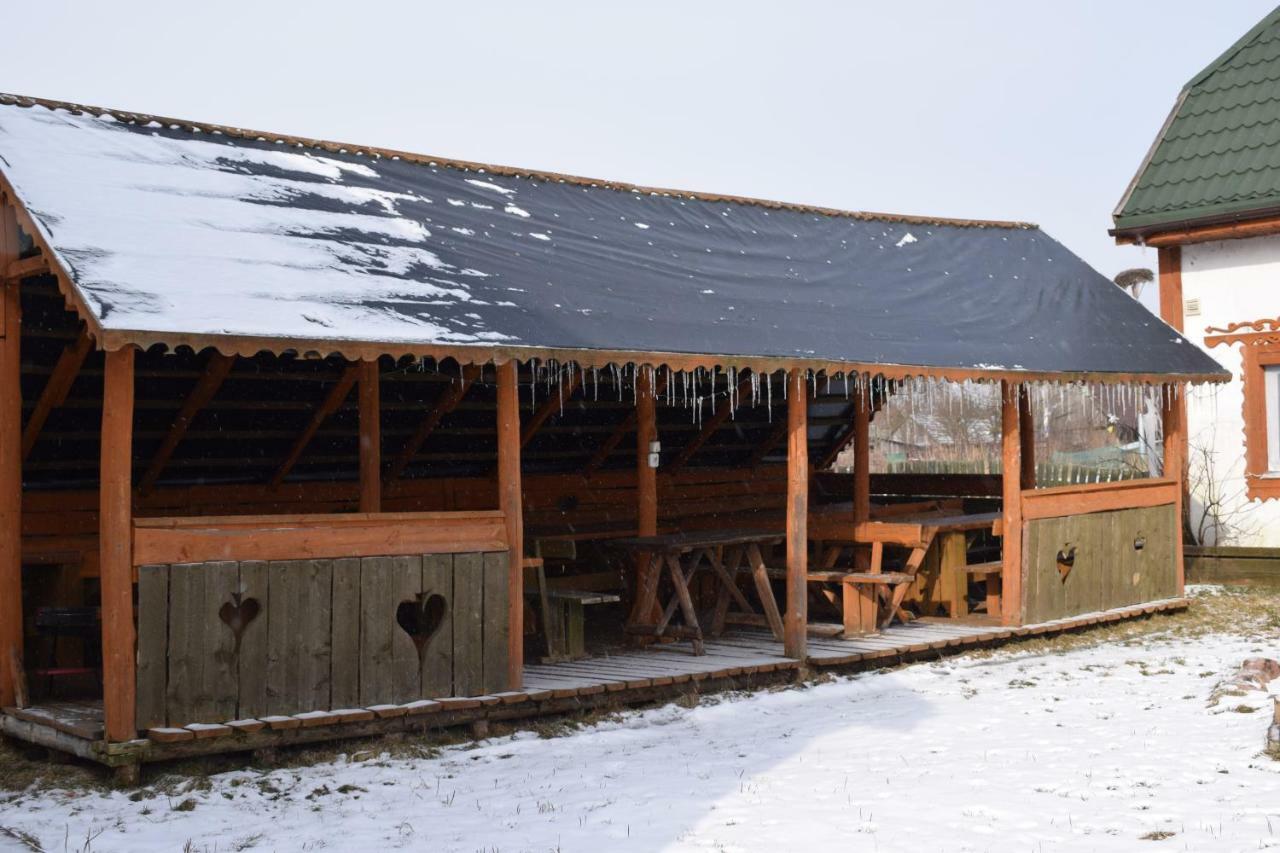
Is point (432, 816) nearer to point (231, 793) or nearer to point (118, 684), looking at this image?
point (231, 793)

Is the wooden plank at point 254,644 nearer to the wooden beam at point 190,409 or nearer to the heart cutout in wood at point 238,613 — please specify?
the heart cutout in wood at point 238,613

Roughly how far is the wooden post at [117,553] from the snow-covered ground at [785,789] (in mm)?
537

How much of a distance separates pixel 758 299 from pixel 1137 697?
456cm


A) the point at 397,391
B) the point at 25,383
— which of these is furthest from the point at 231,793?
the point at 397,391

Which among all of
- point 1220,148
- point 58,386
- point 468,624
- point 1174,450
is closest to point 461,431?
point 58,386

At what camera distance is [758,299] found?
41.4 feet

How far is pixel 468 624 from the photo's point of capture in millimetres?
9844

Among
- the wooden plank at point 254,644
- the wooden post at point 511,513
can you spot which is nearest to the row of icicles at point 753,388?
the wooden post at point 511,513

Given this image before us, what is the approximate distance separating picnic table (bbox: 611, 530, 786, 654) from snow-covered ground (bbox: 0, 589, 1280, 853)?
55.3 inches

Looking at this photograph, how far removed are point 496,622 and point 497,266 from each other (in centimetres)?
278

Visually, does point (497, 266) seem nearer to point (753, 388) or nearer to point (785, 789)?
point (753, 388)

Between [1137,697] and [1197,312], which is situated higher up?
[1197,312]

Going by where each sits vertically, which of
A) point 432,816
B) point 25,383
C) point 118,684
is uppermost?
point 25,383

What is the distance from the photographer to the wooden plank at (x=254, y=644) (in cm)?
889
